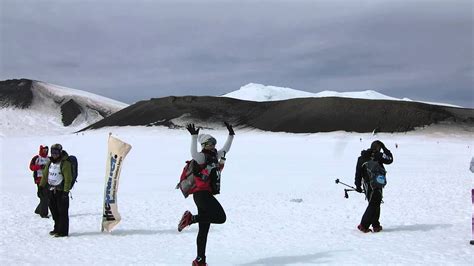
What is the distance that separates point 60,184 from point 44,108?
568ft

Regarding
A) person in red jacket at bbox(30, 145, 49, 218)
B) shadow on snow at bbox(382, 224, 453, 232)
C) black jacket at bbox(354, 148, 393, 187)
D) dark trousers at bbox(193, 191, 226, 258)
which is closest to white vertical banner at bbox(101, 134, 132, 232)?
person in red jacket at bbox(30, 145, 49, 218)

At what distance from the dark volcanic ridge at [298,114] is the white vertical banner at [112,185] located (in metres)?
84.0

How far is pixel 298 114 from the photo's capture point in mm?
108062

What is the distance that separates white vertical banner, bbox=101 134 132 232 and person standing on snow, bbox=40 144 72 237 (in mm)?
757

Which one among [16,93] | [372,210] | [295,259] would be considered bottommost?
[295,259]

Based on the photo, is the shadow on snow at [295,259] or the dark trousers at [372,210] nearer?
the shadow on snow at [295,259]

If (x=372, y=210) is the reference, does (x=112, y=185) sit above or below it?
above


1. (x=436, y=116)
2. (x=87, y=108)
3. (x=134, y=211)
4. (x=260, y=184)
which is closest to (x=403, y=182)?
(x=260, y=184)

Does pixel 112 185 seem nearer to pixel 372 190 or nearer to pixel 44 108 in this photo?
pixel 372 190

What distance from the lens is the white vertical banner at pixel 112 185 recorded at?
10.0 meters

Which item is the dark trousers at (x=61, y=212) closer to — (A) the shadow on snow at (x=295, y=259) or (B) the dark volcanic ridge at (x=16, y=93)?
(A) the shadow on snow at (x=295, y=259)

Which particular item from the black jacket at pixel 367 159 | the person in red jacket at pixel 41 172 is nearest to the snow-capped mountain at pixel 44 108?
the person in red jacket at pixel 41 172

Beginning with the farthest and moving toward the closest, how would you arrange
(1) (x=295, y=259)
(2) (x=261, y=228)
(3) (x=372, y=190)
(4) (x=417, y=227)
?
(2) (x=261, y=228) < (4) (x=417, y=227) < (3) (x=372, y=190) < (1) (x=295, y=259)

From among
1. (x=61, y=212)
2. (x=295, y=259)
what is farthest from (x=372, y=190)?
(x=61, y=212)
